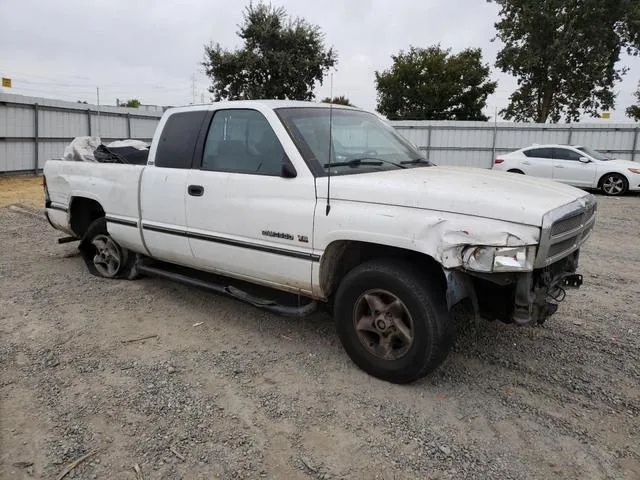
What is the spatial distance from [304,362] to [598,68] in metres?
30.0

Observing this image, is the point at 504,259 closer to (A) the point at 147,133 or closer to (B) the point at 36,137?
(B) the point at 36,137

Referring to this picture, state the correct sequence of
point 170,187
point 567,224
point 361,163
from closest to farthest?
point 567,224 → point 361,163 → point 170,187

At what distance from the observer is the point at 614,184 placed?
14.2m

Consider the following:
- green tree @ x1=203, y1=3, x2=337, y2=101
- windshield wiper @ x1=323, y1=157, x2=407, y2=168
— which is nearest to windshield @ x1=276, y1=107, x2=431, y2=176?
windshield wiper @ x1=323, y1=157, x2=407, y2=168

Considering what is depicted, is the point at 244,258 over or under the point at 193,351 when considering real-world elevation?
over

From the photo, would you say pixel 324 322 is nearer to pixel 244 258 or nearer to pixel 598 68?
pixel 244 258

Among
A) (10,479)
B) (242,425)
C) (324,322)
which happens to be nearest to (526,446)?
(242,425)

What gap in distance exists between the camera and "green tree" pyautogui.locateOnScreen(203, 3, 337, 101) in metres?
27.3

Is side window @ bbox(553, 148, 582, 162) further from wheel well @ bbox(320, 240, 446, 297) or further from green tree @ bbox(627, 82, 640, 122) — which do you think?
green tree @ bbox(627, 82, 640, 122)

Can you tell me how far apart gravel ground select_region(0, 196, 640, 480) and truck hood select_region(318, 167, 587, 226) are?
101cm

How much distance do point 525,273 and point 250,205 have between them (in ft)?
6.49

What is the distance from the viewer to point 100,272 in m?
5.59

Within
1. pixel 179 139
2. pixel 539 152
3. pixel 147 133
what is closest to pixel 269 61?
pixel 147 133

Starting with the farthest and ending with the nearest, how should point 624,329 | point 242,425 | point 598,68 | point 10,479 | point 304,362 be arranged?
point 598,68
point 624,329
point 304,362
point 242,425
point 10,479
